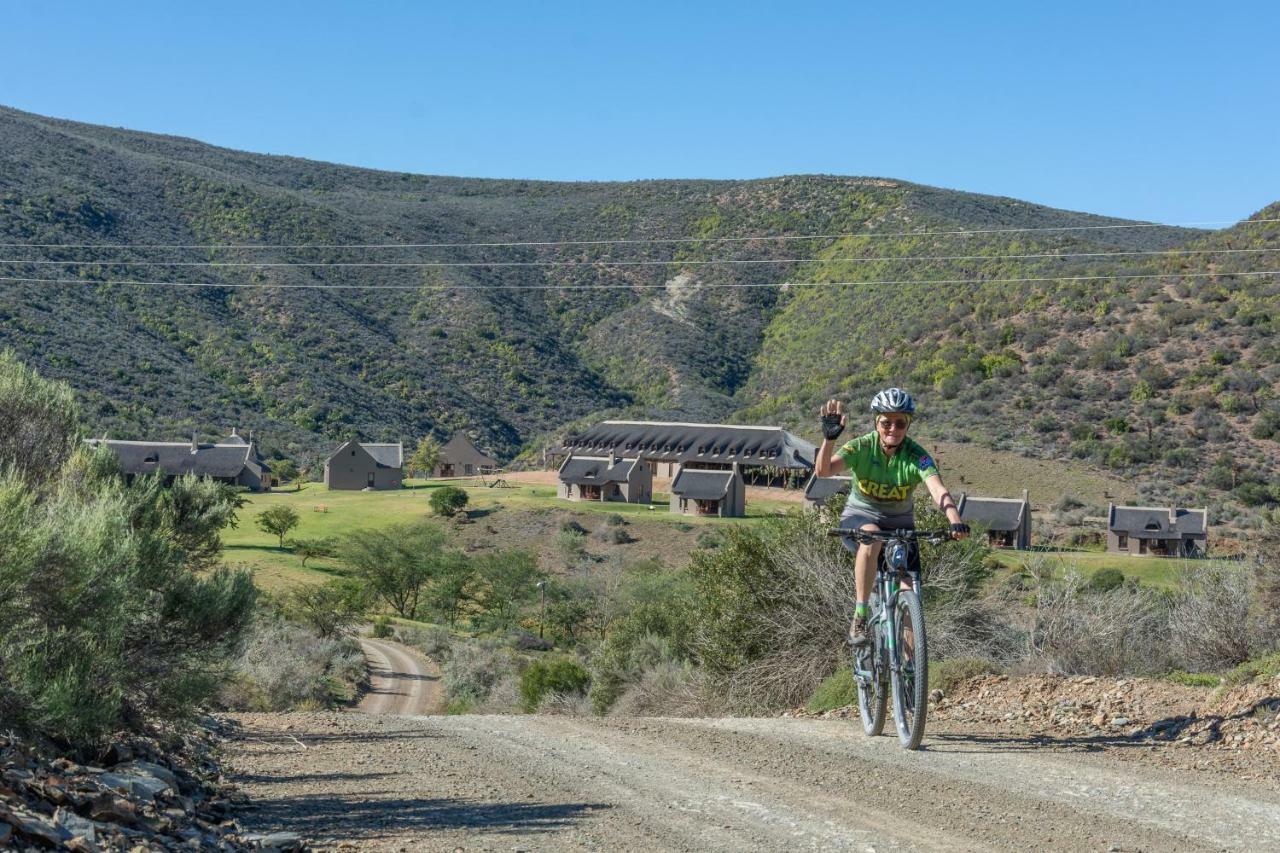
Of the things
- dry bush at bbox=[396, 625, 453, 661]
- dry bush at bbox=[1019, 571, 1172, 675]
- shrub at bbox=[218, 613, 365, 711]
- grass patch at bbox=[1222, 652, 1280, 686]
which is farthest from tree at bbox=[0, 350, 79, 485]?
dry bush at bbox=[396, 625, 453, 661]

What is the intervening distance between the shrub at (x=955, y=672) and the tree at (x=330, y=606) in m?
30.6

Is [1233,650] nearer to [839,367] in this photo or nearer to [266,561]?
[266,561]

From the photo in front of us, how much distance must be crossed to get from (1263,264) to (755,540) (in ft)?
196

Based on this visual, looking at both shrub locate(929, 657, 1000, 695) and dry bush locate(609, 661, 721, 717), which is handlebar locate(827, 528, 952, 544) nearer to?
shrub locate(929, 657, 1000, 695)

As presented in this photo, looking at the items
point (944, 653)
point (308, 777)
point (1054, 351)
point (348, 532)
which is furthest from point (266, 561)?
point (308, 777)

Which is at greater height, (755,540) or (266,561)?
(755,540)

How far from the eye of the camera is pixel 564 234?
128250mm

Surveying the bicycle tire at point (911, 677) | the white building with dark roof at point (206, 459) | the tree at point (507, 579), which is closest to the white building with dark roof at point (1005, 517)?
the tree at point (507, 579)

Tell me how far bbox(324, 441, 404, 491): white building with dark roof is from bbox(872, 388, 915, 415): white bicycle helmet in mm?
71923

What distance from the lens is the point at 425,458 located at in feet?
283

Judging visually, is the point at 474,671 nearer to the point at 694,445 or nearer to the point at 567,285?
the point at 694,445

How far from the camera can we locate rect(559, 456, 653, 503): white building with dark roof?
76375 millimetres

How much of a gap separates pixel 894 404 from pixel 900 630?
1.57 m

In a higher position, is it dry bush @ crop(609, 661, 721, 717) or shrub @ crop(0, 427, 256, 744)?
shrub @ crop(0, 427, 256, 744)
